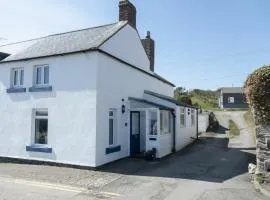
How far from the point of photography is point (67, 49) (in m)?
15.7

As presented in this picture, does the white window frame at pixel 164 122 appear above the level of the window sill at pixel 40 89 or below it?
below

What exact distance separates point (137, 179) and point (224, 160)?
673 centimetres

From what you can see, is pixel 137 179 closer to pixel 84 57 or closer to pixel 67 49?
pixel 84 57

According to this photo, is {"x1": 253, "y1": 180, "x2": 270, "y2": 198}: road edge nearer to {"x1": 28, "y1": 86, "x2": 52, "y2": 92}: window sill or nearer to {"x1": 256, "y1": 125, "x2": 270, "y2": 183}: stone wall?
{"x1": 256, "y1": 125, "x2": 270, "y2": 183}: stone wall

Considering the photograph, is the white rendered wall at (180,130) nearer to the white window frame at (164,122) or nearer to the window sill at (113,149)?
the white window frame at (164,122)

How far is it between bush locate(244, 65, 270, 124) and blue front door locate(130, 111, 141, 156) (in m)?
7.78

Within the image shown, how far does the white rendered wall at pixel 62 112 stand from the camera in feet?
47.5

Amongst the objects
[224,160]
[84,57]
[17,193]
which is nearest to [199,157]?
[224,160]

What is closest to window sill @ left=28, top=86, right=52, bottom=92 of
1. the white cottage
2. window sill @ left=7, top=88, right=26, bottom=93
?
the white cottage

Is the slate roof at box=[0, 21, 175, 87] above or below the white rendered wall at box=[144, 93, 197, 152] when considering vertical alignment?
above

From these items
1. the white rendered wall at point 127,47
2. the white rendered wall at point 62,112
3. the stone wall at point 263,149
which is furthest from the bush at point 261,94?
the white rendered wall at point 127,47

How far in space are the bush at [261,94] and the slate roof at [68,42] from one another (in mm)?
7111

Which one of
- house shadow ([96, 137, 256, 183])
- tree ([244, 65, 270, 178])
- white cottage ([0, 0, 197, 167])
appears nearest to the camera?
tree ([244, 65, 270, 178])

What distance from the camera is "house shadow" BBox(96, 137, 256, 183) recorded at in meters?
12.8
